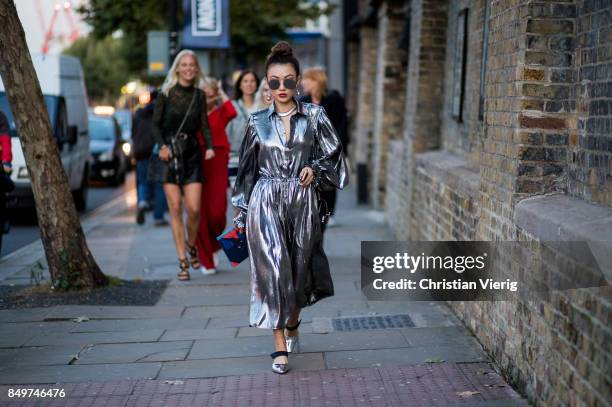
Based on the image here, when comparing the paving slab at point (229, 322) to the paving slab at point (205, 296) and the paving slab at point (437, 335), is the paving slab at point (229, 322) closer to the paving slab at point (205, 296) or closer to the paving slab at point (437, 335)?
the paving slab at point (205, 296)

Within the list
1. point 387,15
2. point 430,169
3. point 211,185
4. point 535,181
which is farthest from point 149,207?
point 535,181

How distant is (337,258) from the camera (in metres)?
10.5

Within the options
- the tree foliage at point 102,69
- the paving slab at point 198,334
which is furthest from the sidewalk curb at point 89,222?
the tree foliage at point 102,69

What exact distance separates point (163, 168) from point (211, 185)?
2.29 ft

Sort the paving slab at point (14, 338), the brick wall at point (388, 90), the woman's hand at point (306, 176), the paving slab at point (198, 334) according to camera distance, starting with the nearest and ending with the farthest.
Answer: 1. the woman's hand at point (306, 176)
2. the paving slab at point (14, 338)
3. the paving slab at point (198, 334)
4. the brick wall at point (388, 90)

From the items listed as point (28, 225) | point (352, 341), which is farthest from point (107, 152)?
point (352, 341)

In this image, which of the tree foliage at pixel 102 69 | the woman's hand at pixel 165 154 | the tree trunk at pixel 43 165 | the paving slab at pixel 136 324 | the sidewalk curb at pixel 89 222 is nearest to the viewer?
the paving slab at pixel 136 324

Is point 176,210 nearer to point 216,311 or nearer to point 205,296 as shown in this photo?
point 205,296

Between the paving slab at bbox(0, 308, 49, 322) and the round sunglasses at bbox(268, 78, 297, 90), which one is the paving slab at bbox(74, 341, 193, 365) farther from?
the round sunglasses at bbox(268, 78, 297, 90)

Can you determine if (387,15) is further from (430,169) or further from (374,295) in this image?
(374,295)

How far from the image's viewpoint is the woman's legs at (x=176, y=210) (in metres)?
8.99

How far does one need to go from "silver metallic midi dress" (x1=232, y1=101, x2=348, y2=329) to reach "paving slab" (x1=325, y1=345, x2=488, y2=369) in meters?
0.47

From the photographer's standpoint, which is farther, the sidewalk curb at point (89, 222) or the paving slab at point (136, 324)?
the sidewalk curb at point (89, 222)

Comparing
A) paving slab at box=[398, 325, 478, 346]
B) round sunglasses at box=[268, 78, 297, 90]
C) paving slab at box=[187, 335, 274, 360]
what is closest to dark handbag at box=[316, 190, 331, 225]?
round sunglasses at box=[268, 78, 297, 90]
